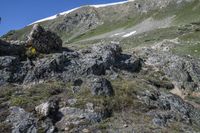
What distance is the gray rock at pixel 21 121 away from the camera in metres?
23.7

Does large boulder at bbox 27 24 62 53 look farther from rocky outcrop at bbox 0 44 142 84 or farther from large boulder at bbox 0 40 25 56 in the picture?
rocky outcrop at bbox 0 44 142 84

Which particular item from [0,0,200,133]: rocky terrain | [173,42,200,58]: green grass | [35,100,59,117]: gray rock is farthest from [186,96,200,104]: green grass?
[173,42,200,58]: green grass

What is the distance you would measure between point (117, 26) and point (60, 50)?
5129 inches

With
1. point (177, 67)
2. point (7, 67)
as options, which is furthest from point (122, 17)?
point (7, 67)

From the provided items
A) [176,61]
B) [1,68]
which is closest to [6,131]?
[1,68]

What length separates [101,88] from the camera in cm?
2812

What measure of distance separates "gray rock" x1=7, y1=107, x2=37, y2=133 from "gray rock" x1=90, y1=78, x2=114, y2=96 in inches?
193

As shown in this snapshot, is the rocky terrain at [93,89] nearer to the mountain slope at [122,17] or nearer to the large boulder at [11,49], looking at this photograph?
the large boulder at [11,49]

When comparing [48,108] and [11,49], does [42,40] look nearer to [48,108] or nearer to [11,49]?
[11,49]

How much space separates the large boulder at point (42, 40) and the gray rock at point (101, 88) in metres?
7.22

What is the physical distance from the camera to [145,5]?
176 meters

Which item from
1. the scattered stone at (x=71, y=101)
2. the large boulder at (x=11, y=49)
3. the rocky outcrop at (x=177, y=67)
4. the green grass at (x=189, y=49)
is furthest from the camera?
the green grass at (x=189, y=49)

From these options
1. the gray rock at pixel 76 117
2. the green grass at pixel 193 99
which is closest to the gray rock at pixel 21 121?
the gray rock at pixel 76 117

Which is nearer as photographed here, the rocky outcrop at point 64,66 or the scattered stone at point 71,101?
the scattered stone at point 71,101
